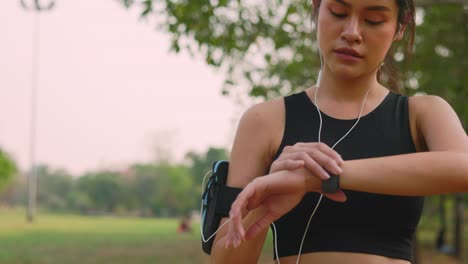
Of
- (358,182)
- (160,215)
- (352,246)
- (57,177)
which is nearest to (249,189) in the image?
(358,182)

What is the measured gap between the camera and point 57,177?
80312mm

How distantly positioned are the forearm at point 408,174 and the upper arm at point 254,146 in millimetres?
361

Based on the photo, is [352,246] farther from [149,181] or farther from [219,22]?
[149,181]

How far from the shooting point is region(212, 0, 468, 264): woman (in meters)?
1.83

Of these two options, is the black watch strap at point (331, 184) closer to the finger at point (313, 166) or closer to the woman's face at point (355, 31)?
the finger at point (313, 166)

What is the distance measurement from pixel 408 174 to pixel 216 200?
57 cm

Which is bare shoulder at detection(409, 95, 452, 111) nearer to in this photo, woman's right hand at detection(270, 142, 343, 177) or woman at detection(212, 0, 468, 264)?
woman at detection(212, 0, 468, 264)

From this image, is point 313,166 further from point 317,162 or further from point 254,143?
point 254,143

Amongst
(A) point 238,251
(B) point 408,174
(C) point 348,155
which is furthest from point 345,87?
(A) point 238,251

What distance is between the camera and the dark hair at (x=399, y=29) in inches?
83.4

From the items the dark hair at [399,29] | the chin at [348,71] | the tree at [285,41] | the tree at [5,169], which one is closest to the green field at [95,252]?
the tree at [285,41]

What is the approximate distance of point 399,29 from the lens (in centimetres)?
215

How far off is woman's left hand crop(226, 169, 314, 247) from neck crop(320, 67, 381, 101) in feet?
1.59

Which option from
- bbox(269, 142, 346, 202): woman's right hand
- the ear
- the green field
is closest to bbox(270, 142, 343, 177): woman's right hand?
bbox(269, 142, 346, 202): woman's right hand
